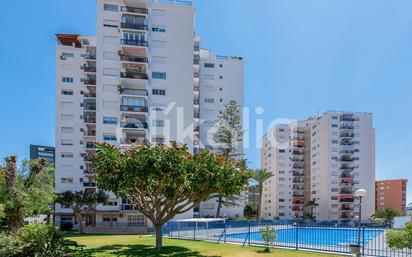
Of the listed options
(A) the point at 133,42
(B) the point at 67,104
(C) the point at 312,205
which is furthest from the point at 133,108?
(C) the point at 312,205

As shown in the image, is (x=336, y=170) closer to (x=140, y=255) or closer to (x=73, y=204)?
(x=73, y=204)

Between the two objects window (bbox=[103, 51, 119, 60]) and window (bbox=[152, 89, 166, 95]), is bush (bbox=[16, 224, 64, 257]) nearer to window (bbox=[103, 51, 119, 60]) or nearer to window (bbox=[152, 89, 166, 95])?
window (bbox=[152, 89, 166, 95])

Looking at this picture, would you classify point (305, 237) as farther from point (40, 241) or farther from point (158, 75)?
point (158, 75)

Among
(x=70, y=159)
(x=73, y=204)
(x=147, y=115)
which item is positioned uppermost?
(x=147, y=115)

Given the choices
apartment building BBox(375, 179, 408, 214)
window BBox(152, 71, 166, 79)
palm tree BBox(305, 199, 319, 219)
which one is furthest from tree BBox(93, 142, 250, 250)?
apartment building BBox(375, 179, 408, 214)

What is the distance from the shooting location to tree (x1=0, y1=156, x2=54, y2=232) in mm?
18781

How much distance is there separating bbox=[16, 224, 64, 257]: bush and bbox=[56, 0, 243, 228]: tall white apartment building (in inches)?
1115

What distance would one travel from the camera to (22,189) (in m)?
19.8

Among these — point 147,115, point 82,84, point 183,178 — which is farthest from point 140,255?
point 82,84

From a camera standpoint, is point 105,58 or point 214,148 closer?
point 105,58

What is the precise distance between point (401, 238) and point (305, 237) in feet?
37.4

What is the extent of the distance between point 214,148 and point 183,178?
39802mm

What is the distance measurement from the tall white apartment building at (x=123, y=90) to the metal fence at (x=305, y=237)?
18.4 metres

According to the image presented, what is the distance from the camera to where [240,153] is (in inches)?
2189
